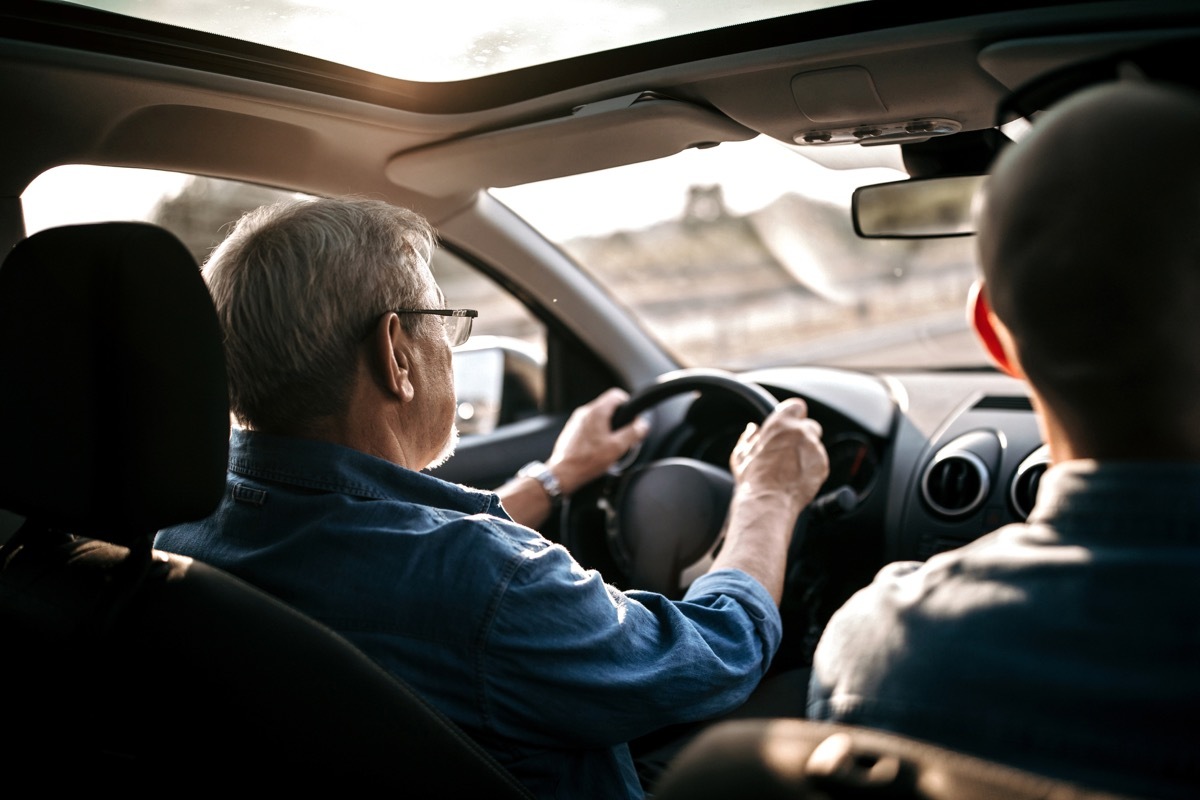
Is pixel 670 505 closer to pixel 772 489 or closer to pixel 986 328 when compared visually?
pixel 772 489

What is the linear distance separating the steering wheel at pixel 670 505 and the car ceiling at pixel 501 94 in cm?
65

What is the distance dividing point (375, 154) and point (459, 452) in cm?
113

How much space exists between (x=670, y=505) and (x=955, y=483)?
740 millimetres

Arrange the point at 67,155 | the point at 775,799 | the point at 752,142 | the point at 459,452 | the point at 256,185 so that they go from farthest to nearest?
the point at 459,452 < the point at 256,185 < the point at 752,142 < the point at 67,155 < the point at 775,799

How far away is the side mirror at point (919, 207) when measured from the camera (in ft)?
8.52

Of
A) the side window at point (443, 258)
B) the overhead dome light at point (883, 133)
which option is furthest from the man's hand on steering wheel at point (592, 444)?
the overhead dome light at point (883, 133)

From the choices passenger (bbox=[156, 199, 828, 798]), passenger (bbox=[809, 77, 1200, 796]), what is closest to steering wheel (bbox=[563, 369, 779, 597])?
passenger (bbox=[156, 199, 828, 798])

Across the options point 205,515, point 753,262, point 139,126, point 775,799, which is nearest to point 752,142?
point 139,126

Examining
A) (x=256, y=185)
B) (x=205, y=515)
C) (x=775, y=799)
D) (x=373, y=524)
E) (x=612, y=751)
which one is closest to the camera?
(x=775, y=799)

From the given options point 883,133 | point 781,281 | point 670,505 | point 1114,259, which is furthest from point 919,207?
point 781,281

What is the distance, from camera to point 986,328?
1235mm

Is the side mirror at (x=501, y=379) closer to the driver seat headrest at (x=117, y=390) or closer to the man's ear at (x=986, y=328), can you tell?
the driver seat headrest at (x=117, y=390)

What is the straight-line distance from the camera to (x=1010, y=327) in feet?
3.50

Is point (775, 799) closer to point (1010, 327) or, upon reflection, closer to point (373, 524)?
point (1010, 327)
